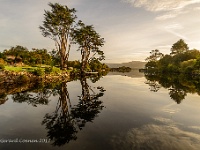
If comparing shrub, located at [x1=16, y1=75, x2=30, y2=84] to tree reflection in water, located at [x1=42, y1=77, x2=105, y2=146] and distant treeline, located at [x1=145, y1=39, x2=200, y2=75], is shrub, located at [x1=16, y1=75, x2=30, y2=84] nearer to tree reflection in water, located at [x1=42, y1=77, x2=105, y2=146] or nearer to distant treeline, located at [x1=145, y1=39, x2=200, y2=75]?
tree reflection in water, located at [x1=42, y1=77, x2=105, y2=146]

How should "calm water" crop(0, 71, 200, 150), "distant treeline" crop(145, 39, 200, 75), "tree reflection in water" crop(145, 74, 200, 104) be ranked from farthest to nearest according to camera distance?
"distant treeline" crop(145, 39, 200, 75) < "tree reflection in water" crop(145, 74, 200, 104) < "calm water" crop(0, 71, 200, 150)

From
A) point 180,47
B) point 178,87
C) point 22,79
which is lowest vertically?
point 178,87

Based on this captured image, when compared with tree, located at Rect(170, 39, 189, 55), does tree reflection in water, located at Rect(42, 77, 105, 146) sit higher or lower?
lower

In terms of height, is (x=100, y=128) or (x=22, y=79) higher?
(x=22, y=79)

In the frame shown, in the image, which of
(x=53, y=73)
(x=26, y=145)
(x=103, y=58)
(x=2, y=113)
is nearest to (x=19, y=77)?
(x=53, y=73)

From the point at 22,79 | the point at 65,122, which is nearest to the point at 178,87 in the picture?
the point at 65,122

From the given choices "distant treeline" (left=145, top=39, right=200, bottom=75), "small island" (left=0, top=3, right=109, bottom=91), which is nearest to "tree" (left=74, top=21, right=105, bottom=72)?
"small island" (left=0, top=3, right=109, bottom=91)

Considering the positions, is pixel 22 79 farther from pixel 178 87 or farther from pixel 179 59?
pixel 179 59

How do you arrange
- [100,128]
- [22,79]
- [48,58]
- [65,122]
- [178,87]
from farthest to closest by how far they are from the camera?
[48,58]
[22,79]
[178,87]
[65,122]
[100,128]

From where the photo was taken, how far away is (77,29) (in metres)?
53.3

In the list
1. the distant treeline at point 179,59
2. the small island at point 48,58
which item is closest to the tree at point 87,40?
the small island at point 48,58

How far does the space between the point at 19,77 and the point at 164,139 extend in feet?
88.4

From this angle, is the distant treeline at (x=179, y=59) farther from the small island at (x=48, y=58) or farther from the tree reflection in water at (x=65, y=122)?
the tree reflection in water at (x=65, y=122)

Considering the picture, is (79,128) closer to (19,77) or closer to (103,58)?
(19,77)
